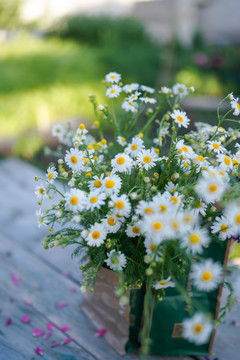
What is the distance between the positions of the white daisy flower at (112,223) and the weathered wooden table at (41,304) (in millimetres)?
402

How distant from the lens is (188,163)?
2.58 ft

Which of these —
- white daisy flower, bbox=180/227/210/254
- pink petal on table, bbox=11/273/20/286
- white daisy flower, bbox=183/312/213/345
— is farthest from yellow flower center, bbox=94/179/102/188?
pink petal on table, bbox=11/273/20/286

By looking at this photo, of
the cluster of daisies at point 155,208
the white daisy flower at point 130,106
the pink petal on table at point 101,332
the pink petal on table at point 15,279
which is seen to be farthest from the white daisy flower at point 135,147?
the pink petal on table at point 15,279

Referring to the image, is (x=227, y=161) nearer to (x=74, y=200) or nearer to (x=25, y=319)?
(x=74, y=200)

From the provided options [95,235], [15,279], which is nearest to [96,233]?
[95,235]

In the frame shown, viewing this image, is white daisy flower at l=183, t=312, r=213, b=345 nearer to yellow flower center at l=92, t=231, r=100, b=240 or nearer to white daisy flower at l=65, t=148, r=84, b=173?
yellow flower center at l=92, t=231, r=100, b=240

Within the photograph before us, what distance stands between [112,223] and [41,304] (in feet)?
1.76

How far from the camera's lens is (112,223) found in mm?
718

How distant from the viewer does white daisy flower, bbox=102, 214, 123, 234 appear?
28.0 inches

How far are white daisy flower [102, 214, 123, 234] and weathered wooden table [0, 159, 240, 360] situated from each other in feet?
1.32

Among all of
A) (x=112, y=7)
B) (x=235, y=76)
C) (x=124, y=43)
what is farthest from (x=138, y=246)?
(x=112, y=7)

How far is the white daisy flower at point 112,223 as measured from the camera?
71 centimetres

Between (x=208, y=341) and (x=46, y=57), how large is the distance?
4.65 metres

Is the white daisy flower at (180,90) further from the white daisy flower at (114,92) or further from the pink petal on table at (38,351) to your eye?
the pink petal on table at (38,351)
